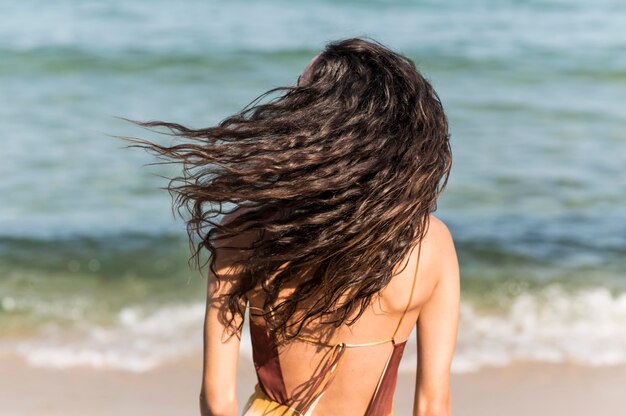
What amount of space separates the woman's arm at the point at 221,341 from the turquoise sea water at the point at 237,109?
2405 mm

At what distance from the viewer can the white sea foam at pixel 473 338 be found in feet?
14.2

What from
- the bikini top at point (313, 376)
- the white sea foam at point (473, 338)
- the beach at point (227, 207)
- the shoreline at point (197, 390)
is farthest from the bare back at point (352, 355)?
the white sea foam at point (473, 338)

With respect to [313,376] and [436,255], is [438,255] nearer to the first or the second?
[436,255]

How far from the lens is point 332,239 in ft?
5.60

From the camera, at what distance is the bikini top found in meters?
1.87

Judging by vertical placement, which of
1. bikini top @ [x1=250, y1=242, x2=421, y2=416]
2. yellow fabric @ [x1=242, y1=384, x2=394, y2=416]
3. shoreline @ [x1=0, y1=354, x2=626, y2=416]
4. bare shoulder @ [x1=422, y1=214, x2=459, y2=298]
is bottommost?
shoreline @ [x1=0, y1=354, x2=626, y2=416]

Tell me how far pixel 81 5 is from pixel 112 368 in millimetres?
10265

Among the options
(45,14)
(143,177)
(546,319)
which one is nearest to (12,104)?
(143,177)

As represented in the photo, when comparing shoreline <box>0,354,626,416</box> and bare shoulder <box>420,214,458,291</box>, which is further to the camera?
shoreline <box>0,354,626,416</box>

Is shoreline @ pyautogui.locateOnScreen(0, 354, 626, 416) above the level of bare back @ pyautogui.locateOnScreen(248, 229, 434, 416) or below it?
below

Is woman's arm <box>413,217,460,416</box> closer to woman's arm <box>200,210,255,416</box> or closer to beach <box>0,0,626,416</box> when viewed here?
woman's arm <box>200,210,255,416</box>

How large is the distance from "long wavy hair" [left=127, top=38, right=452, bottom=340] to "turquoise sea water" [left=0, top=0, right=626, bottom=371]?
2596mm

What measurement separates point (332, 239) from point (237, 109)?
7943 mm

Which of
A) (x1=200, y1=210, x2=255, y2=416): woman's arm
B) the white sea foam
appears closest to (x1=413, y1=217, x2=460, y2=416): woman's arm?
(x1=200, y1=210, x2=255, y2=416): woman's arm
